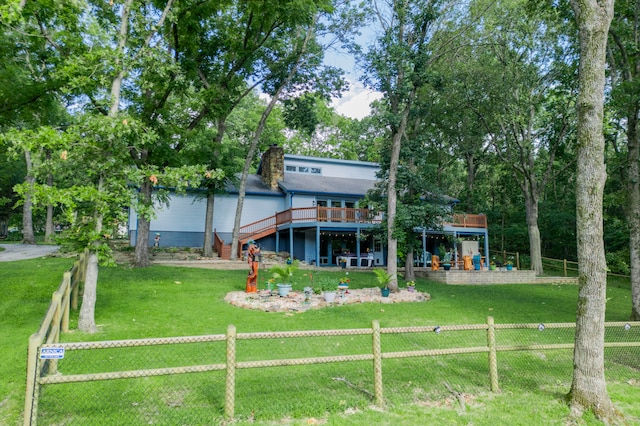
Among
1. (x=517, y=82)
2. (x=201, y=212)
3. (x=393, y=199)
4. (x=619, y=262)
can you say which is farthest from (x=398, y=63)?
(x=619, y=262)

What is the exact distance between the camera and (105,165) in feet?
26.4

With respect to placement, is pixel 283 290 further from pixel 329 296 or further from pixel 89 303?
pixel 89 303

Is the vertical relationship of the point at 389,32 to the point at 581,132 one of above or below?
above

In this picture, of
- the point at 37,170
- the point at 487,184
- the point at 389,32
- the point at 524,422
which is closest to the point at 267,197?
the point at 389,32

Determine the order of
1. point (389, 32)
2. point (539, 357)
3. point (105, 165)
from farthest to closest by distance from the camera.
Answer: point (389, 32), point (105, 165), point (539, 357)

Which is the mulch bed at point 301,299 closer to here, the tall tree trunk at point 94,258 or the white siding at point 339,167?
the tall tree trunk at point 94,258

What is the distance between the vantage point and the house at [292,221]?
22.0 m

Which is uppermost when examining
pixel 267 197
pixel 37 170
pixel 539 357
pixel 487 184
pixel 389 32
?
pixel 389 32

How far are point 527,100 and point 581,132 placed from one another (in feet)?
53.4

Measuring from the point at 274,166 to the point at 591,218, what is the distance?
22077 mm

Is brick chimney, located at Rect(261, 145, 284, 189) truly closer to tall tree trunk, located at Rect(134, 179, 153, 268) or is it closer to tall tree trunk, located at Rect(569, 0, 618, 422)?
tall tree trunk, located at Rect(134, 179, 153, 268)

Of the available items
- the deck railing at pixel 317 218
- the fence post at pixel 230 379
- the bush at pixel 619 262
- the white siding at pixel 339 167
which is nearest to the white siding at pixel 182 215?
the deck railing at pixel 317 218

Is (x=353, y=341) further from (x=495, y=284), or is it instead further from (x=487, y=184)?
(x=487, y=184)

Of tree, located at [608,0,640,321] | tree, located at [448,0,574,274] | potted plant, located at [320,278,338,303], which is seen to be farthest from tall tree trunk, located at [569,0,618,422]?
tree, located at [448,0,574,274]
